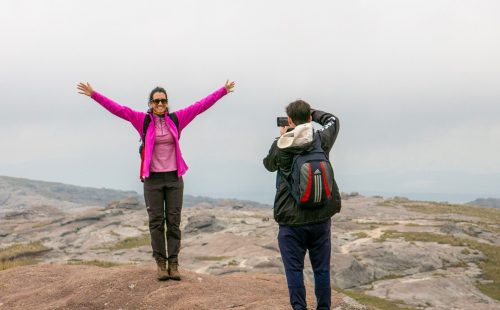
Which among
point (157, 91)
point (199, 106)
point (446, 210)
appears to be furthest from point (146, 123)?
point (446, 210)

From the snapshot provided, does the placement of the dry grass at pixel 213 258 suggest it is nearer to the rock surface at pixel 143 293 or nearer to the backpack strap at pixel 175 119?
the rock surface at pixel 143 293

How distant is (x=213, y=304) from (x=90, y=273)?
4.79 meters

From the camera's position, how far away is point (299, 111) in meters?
7.19

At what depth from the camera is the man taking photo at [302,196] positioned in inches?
272

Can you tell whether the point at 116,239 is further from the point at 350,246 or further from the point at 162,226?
the point at 162,226

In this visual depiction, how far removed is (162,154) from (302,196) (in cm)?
428

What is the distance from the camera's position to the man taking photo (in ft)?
22.6

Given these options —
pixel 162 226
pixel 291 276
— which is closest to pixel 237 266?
pixel 162 226

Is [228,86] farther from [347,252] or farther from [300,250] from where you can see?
[347,252]

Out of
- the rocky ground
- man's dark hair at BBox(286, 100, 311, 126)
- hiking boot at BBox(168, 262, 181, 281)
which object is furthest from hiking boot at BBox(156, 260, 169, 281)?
man's dark hair at BBox(286, 100, 311, 126)

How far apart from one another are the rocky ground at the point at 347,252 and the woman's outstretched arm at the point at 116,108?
12.8 feet

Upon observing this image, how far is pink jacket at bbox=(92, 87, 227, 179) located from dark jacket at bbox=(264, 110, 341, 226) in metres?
3.35

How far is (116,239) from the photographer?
51656 mm

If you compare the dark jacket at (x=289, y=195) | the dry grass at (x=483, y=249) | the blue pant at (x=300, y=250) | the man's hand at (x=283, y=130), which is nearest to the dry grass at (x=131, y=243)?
the dry grass at (x=483, y=249)
